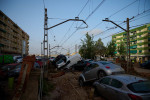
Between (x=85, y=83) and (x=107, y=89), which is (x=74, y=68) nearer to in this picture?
(x=85, y=83)

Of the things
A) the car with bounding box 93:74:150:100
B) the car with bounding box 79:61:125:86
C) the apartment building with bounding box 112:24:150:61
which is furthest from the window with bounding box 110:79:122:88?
the apartment building with bounding box 112:24:150:61

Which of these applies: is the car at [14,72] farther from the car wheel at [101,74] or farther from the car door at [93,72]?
the car wheel at [101,74]

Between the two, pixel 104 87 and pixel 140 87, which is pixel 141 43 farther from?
pixel 140 87

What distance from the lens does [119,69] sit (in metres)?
6.86

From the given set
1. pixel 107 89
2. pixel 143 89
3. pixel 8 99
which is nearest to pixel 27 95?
pixel 8 99

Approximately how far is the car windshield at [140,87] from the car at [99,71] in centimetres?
261

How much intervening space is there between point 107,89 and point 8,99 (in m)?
4.67

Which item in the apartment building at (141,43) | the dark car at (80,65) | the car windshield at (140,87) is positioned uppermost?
the apartment building at (141,43)

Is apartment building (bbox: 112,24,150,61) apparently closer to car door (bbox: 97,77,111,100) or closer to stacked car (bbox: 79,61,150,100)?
stacked car (bbox: 79,61,150,100)

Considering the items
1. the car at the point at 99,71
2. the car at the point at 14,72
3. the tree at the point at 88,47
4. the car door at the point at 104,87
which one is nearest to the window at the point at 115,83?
the car door at the point at 104,87

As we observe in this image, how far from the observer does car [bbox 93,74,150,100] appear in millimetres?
3465

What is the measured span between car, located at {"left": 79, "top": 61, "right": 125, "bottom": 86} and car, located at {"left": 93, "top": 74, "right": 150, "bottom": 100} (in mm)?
1604

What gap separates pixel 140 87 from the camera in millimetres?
3729

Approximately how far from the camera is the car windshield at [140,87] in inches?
141
